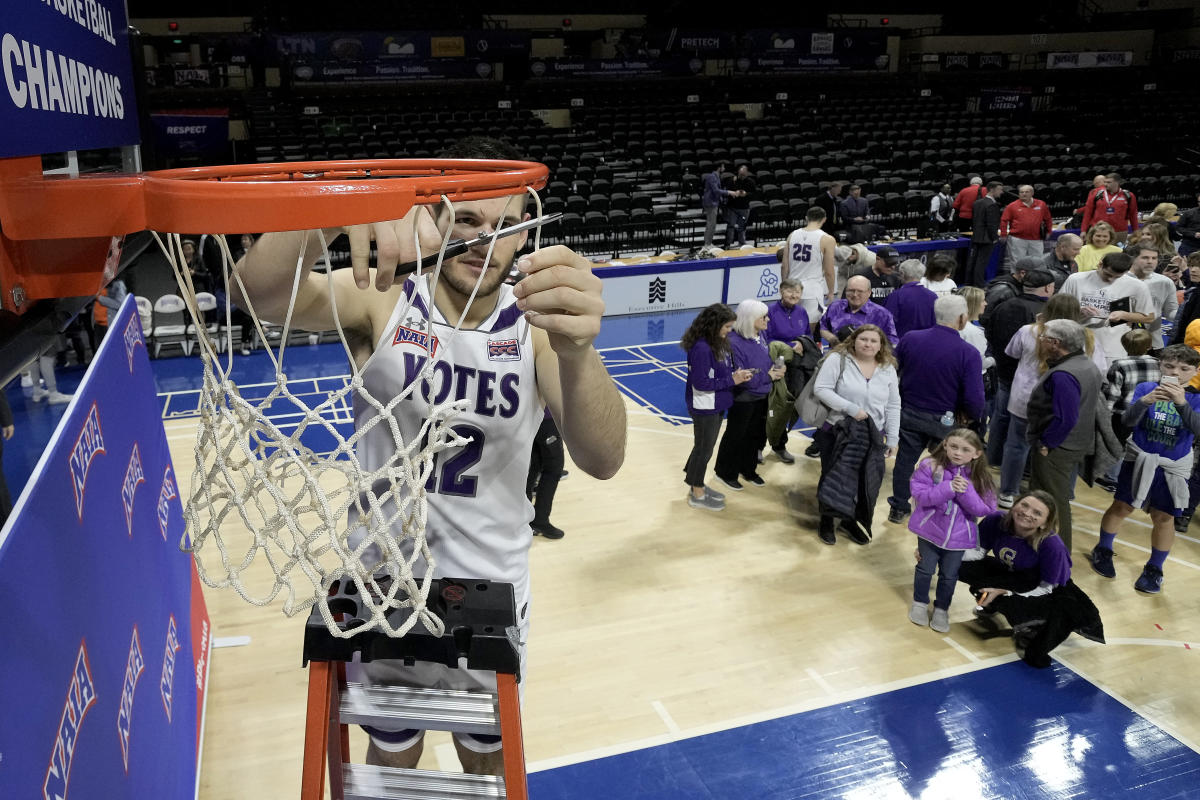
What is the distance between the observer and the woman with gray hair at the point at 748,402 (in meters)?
7.13

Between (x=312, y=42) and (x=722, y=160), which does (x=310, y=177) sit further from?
(x=312, y=42)

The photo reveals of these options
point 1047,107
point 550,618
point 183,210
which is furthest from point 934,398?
point 1047,107

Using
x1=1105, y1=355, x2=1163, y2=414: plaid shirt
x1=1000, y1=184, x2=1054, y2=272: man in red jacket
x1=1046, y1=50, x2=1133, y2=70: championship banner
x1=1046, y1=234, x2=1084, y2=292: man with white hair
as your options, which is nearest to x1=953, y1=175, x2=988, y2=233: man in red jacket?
x1=1000, y1=184, x2=1054, y2=272: man in red jacket

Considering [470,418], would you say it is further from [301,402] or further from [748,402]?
[748,402]

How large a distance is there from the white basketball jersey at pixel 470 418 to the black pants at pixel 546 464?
152 inches

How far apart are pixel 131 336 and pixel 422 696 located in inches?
108

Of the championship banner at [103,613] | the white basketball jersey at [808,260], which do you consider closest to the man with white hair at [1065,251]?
the white basketball jersey at [808,260]

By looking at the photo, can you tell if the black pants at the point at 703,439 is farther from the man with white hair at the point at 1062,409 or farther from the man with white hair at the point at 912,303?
the man with white hair at the point at 1062,409

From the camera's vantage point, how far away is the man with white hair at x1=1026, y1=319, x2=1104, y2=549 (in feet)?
19.3

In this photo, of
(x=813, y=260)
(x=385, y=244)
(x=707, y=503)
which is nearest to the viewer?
(x=385, y=244)

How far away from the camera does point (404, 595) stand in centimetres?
235

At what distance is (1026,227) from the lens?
44.3ft

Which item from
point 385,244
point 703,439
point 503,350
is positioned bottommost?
point 703,439

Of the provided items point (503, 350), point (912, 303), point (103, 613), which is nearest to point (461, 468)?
point (503, 350)
